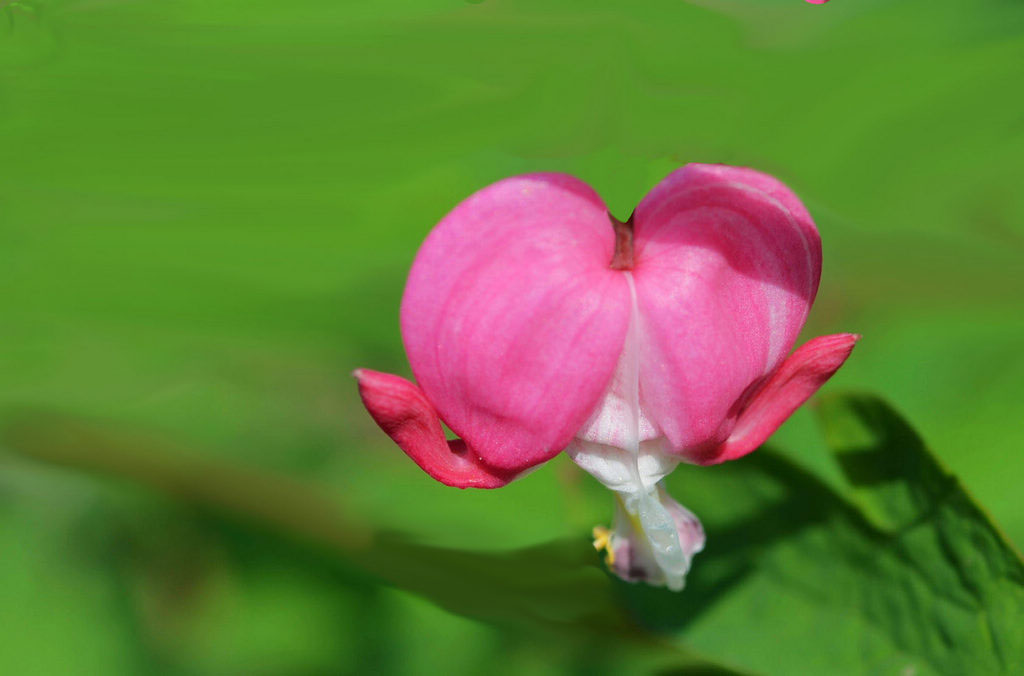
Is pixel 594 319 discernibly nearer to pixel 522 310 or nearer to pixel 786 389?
pixel 522 310

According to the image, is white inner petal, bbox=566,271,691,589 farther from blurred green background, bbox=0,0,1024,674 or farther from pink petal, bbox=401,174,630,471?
blurred green background, bbox=0,0,1024,674

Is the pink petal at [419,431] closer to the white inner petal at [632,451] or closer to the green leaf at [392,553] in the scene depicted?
the white inner petal at [632,451]

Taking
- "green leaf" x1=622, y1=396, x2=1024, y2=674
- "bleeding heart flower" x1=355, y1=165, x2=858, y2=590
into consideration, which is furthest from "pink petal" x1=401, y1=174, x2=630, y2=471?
"green leaf" x1=622, y1=396, x2=1024, y2=674

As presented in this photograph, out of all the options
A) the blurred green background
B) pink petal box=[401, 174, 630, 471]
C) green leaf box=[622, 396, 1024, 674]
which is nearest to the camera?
pink petal box=[401, 174, 630, 471]

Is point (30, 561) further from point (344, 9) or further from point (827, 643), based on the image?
point (827, 643)

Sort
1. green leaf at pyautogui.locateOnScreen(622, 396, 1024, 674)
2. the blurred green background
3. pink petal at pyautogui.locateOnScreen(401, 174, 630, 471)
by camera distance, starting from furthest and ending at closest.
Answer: the blurred green background < green leaf at pyautogui.locateOnScreen(622, 396, 1024, 674) < pink petal at pyautogui.locateOnScreen(401, 174, 630, 471)

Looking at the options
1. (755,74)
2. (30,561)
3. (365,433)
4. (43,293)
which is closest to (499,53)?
(755,74)

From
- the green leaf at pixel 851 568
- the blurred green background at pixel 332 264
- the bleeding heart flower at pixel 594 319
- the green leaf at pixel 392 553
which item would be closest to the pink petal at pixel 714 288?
the bleeding heart flower at pixel 594 319

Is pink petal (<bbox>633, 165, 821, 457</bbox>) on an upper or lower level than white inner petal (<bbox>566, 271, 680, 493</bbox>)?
upper
